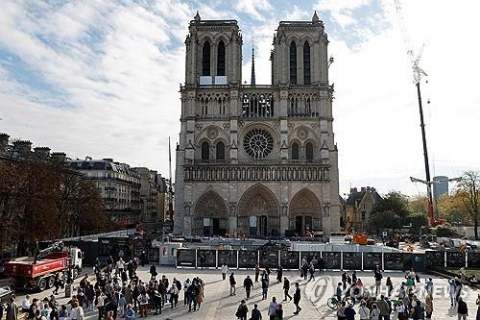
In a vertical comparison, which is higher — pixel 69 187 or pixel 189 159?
pixel 189 159

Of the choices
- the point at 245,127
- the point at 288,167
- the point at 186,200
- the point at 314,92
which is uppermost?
the point at 314,92

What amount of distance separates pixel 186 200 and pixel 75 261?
31.0m

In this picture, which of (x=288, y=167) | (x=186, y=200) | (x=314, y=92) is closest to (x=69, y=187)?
(x=186, y=200)

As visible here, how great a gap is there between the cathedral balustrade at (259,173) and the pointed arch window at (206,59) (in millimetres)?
14301

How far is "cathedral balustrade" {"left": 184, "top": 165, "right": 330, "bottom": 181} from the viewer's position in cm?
6172

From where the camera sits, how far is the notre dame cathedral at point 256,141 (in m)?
61.8

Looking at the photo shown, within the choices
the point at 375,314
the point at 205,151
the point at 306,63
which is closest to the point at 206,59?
the point at 205,151

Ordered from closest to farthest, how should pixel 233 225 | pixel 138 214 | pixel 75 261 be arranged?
pixel 75 261, pixel 233 225, pixel 138 214

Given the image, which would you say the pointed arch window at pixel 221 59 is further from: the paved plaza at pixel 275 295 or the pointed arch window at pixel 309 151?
the paved plaza at pixel 275 295

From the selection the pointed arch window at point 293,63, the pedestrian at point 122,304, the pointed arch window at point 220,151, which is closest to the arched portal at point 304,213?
the pointed arch window at point 220,151

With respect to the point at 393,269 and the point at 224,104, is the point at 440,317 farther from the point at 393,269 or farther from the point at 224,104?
the point at 224,104

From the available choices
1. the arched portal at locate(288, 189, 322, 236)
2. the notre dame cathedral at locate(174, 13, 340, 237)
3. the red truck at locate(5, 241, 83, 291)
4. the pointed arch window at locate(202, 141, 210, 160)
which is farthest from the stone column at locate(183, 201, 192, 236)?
the red truck at locate(5, 241, 83, 291)

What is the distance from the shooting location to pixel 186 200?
2443 inches

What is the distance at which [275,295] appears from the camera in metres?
25.8
